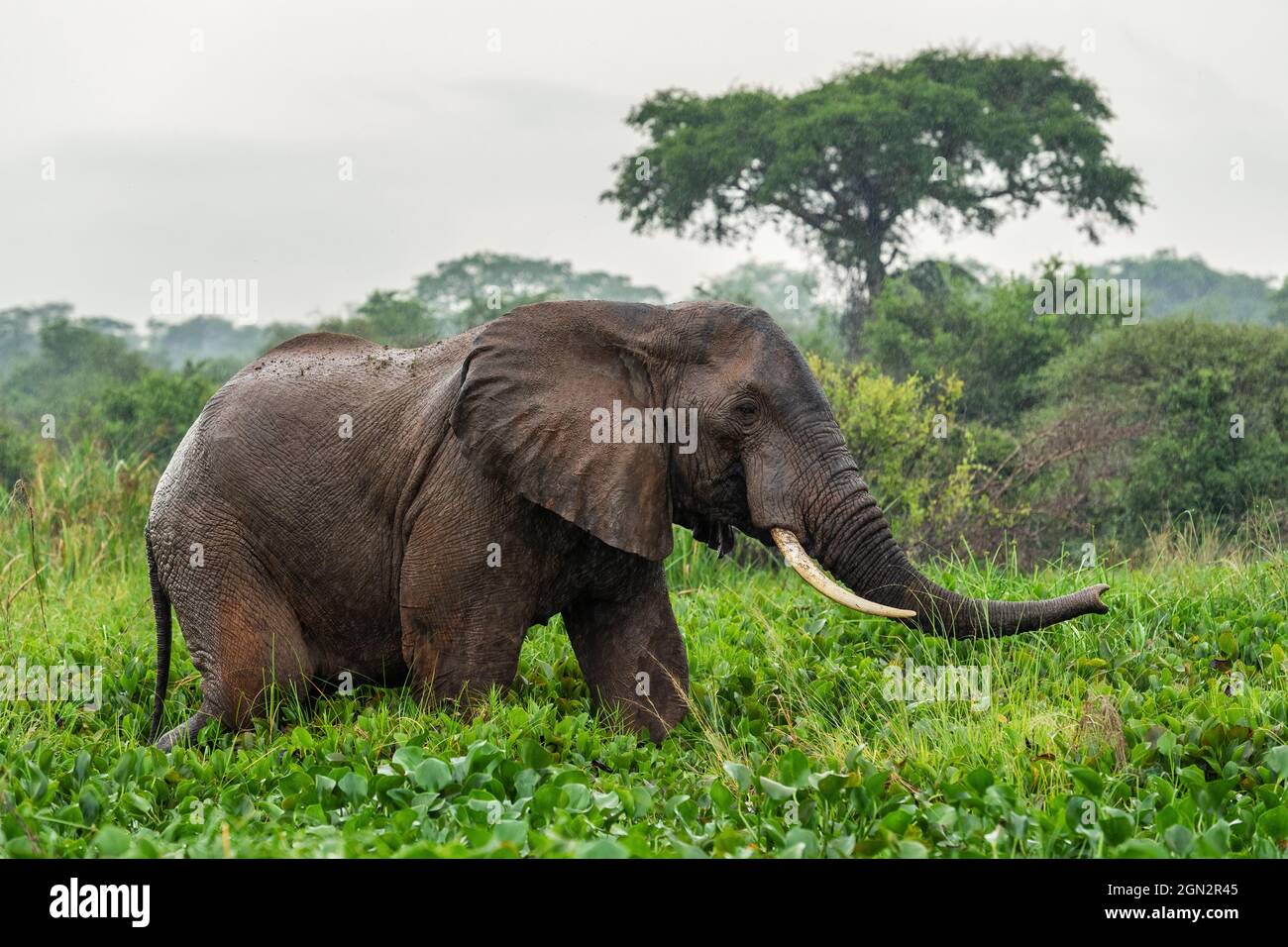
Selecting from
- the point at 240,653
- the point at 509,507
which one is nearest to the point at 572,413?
the point at 509,507

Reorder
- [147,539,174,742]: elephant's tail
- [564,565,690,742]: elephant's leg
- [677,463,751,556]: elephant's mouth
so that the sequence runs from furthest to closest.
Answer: [147,539,174,742]: elephant's tail → [564,565,690,742]: elephant's leg → [677,463,751,556]: elephant's mouth

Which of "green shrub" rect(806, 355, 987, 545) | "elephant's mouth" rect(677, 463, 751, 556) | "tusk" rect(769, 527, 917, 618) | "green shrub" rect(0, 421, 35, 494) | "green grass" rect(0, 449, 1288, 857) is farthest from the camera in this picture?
"green shrub" rect(0, 421, 35, 494)

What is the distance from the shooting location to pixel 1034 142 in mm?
26594

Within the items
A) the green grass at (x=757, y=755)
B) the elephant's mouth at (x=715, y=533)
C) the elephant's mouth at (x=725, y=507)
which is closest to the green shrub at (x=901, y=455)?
the green grass at (x=757, y=755)

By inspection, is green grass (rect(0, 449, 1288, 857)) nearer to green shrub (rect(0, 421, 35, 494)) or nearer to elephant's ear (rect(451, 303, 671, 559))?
elephant's ear (rect(451, 303, 671, 559))

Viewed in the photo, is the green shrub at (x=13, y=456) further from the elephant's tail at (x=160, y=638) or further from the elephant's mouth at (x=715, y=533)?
the elephant's mouth at (x=715, y=533)

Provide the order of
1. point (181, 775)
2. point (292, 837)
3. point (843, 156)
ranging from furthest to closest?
1. point (843, 156)
2. point (181, 775)
3. point (292, 837)

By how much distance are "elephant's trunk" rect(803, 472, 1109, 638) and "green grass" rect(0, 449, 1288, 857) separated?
0.41 m

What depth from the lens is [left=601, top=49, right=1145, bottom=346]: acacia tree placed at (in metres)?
26.1

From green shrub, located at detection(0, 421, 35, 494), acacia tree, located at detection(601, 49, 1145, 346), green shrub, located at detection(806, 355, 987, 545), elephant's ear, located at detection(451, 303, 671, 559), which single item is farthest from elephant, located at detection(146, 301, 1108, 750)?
acacia tree, located at detection(601, 49, 1145, 346)
